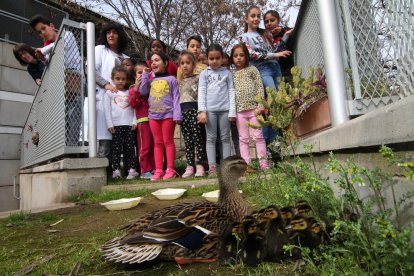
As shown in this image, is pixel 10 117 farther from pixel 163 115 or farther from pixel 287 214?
pixel 287 214

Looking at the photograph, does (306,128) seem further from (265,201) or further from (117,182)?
(117,182)

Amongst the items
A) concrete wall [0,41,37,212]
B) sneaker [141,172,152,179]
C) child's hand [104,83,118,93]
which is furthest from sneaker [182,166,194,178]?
concrete wall [0,41,37,212]

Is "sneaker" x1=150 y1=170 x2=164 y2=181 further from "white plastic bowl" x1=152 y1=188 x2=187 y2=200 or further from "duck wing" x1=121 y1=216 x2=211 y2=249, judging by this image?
"duck wing" x1=121 y1=216 x2=211 y2=249

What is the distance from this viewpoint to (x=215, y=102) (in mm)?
6395

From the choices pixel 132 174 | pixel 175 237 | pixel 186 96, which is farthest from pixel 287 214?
pixel 132 174

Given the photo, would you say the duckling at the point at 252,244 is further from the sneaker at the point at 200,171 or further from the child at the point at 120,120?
the child at the point at 120,120

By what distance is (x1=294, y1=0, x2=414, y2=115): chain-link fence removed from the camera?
209cm

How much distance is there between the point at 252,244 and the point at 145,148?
5076mm

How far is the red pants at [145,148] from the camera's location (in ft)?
23.4

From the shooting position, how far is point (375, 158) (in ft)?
7.14

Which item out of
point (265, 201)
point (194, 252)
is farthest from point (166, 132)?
point (194, 252)

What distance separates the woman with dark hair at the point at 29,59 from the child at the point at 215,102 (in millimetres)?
3975

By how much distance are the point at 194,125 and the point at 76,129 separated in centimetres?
218

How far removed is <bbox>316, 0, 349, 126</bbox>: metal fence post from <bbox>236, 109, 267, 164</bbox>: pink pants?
3043 millimetres
